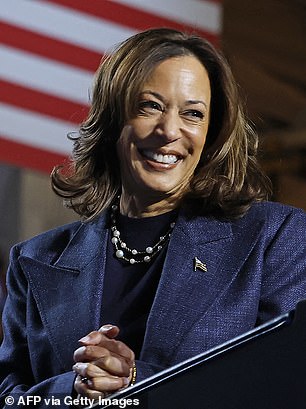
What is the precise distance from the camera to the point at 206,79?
160 cm

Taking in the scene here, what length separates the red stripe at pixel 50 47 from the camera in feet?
11.0

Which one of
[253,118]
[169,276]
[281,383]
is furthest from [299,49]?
[281,383]

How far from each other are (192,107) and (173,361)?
1.19 feet

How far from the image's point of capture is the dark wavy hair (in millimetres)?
1565

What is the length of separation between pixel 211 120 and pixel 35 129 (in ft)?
5.94

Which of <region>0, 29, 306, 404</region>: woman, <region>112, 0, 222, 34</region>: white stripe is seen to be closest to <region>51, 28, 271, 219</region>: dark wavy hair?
<region>0, 29, 306, 404</region>: woman

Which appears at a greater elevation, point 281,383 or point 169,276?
point 281,383

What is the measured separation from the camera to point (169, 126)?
1526 millimetres

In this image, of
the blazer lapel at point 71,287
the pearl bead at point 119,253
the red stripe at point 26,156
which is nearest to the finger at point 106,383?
the blazer lapel at point 71,287

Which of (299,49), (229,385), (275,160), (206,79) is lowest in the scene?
(275,160)

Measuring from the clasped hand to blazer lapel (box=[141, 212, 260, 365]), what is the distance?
12 centimetres

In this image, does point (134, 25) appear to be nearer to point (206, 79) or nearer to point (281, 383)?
point (206, 79)

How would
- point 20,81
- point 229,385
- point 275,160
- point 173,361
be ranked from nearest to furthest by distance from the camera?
point 229,385, point 173,361, point 20,81, point 275,160

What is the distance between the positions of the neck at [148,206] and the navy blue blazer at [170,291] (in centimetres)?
4
